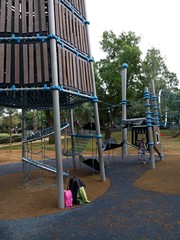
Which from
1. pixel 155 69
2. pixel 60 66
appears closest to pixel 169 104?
pixel 60 66

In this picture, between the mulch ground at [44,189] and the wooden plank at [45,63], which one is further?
the wooden plank at [45,63]

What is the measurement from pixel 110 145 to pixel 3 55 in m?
6.84

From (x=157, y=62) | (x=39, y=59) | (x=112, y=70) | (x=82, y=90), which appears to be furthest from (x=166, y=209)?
(x=157, y=62)

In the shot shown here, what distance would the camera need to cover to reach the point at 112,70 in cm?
2747

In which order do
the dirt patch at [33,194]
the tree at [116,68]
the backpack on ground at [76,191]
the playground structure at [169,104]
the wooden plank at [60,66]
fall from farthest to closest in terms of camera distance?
the tree at [116,68], the playground structure at [169,104], the wooden plank at [60,66], the backpack on ground at [76,191], the dirt patch at [33,194]

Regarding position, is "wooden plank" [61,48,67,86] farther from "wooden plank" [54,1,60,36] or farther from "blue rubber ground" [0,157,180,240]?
"blue rubber ground" [0,157,180,240]

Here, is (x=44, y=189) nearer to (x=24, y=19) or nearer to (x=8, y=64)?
(x=8, y=64)

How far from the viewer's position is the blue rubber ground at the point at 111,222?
4.31 metres

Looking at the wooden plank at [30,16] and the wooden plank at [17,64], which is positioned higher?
the wooden plank at [30,16]

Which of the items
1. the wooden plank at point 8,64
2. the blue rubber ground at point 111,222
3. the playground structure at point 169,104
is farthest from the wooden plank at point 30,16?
the playground structure at point 169,104

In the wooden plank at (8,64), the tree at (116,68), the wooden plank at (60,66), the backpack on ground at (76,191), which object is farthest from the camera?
the tree at (116,68)

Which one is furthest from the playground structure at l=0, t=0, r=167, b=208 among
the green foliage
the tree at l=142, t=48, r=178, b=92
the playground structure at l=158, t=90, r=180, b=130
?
the tree at l=142, t=48, r=178, b=92

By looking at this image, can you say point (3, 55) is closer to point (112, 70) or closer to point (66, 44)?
point (66, 44)

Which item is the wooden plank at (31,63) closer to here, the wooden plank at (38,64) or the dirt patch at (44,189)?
the wooden plank at (38,64)
